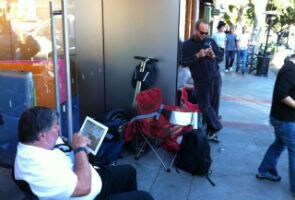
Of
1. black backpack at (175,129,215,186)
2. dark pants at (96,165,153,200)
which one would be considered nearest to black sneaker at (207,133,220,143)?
black backpack at (175,129,215,186)

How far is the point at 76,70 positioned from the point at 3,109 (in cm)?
143

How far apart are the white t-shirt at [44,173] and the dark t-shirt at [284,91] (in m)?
2.18

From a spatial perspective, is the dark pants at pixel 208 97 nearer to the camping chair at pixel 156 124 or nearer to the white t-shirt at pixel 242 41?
the camping chair at pixel 156 124

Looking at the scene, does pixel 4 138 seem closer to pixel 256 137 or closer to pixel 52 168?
pixel 52 168

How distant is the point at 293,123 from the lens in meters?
3.25

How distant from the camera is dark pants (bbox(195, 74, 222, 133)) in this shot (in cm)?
456

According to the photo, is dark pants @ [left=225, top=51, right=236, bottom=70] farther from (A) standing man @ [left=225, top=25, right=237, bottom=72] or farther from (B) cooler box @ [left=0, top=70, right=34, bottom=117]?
(B) cooler box @ [left=0, top=70, right=34, bottom=117]

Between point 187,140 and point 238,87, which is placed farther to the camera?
point 238,87

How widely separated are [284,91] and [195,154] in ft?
3.85

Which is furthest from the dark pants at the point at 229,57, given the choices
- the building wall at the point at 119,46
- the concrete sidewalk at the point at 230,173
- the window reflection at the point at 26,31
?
the window reflection at the point at 26,31

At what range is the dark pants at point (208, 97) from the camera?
456 cm

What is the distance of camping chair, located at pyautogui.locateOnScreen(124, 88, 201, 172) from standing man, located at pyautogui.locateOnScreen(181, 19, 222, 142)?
13.5 inches

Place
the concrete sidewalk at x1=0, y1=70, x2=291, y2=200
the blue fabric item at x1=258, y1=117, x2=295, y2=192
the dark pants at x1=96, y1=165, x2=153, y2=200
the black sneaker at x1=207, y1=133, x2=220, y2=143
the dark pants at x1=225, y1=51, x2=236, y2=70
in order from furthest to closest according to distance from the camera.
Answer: the dark pants at x1=225, y1=51, x2=236, y2=70 → the black sneaker at x1=207, y1=133, x2=220, y2=143 → the concrete sidewalk at x1=0, y1=70, x2=291, y2=200 → the blue fabric item at x1=258, y1=117, x2=295, y2=192 → the dark pants at x1=96, y1=165, x2=153, y2=200

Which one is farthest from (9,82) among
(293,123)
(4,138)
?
(293,123)
